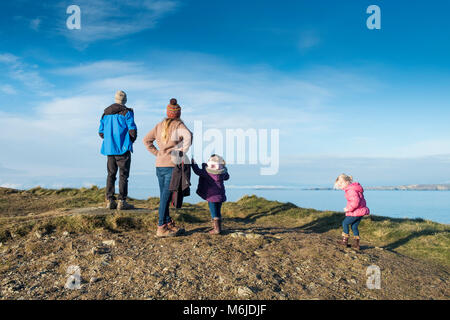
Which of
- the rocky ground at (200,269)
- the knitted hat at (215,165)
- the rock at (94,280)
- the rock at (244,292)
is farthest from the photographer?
the knitted hat at (215,165)

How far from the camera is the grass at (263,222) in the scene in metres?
8.17

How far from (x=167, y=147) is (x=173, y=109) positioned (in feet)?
2.79

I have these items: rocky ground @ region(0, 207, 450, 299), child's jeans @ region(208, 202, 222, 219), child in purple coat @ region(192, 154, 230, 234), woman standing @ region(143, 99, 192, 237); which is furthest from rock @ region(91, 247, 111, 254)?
child's jeans @ region(208, 202, 222, 219)

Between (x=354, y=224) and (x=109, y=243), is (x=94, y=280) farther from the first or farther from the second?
(x=354, y=224)

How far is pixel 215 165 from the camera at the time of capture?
7746 mm

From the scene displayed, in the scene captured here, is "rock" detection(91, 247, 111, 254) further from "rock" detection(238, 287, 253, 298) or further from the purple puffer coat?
"rock" detection(238, 287, 253, 298)

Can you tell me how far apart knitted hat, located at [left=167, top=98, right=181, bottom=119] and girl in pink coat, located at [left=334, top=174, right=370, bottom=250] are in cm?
411

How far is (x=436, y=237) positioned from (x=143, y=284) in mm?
8966

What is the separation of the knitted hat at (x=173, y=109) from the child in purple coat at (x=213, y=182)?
4.17ft

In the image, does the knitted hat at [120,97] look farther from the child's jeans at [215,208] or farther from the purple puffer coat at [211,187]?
the child's jeans at [215,208]

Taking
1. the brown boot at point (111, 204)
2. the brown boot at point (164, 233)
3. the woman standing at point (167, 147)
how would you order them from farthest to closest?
the brown boot at point (111, 204), the brown boot at point (164, 233), the woman standing at point (167, 147)

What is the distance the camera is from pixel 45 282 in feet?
17.6

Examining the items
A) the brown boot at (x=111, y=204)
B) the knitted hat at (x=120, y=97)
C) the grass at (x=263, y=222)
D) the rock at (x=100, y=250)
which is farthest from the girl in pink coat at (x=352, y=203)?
the brown boot at (x=111, y=204)
